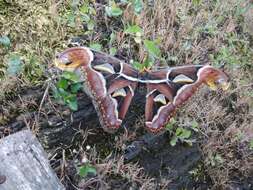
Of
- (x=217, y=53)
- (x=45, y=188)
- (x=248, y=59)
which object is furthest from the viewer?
(x=248, y=59)

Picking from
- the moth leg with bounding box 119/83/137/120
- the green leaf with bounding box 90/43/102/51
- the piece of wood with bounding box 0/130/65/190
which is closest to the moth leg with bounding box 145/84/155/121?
the moth leg with bounding box 119/83/137/120

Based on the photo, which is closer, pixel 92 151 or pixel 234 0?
pixel 92 151

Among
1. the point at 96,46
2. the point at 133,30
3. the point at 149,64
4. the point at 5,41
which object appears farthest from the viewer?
the point at 133,30

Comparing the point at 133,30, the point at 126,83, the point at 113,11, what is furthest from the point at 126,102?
the point at 113,11

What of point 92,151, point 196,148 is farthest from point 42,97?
point 196,148

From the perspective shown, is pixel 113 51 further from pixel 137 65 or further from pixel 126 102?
pixel 126 102

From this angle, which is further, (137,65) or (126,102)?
(137,65)

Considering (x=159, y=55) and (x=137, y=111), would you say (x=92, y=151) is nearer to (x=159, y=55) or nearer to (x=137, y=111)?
(x=137, y=111)
